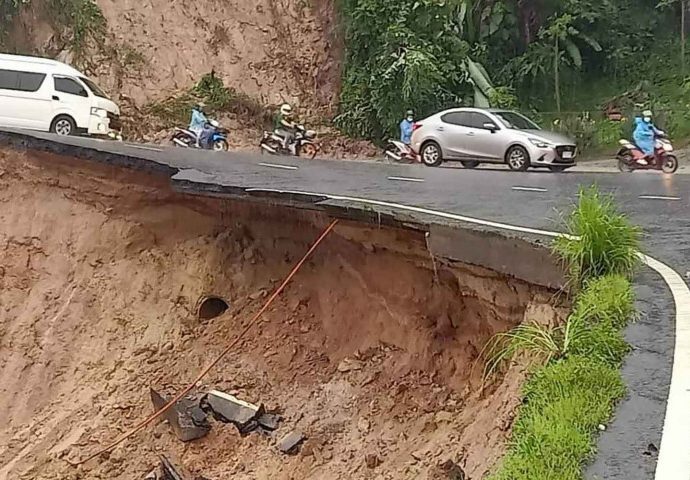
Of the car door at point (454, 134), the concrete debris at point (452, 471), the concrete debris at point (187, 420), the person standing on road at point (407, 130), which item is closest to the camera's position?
the concrete debris at point (452, 471)

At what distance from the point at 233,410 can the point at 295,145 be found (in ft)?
42.6

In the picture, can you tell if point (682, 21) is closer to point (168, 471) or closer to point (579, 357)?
point (168, 471)

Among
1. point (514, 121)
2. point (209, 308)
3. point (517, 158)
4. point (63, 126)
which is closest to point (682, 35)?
point (514, 121)

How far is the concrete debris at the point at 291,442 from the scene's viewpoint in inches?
339

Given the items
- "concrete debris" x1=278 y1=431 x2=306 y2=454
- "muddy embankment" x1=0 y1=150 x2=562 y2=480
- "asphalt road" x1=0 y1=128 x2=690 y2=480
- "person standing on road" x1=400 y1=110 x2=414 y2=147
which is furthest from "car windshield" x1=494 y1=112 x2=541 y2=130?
"concrete debris" x1=278 y1=431 x2=306 y2=454

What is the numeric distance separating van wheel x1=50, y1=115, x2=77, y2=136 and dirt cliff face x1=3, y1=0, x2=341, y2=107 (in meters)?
7.21

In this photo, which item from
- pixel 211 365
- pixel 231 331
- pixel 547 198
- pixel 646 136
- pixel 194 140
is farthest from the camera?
pixel 194 140

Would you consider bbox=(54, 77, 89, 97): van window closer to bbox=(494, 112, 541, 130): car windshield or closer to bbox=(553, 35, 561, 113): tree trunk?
bbox=(494, 112, 541, 130): car windshield

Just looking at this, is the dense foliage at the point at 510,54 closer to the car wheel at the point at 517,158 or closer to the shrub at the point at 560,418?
the car wheel at the point at 517,158

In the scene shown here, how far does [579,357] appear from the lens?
175 inches

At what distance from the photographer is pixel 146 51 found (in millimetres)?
28328

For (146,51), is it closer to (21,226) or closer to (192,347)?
(21,226)

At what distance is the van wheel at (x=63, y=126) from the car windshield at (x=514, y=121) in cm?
973

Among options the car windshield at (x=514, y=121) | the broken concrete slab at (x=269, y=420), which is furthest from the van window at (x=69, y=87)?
the broken concrete slab at (x=269, y=420)
